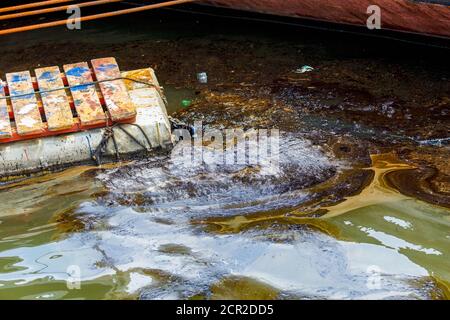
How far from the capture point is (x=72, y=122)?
193 inches

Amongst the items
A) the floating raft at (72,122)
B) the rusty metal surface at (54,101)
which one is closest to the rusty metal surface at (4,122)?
the floating raft at (72,122)

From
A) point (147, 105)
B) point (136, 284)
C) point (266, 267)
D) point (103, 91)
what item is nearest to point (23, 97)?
point (103, 91)

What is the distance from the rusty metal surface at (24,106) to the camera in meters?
4.84

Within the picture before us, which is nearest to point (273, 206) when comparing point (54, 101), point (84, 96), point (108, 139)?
point (108, 139)

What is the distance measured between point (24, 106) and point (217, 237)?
2.34 m

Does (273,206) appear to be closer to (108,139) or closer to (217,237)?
(217,237)

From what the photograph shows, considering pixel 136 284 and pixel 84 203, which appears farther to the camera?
pixel 84 203

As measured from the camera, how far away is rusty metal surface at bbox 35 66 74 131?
4879mm

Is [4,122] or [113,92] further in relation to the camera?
[113,92]

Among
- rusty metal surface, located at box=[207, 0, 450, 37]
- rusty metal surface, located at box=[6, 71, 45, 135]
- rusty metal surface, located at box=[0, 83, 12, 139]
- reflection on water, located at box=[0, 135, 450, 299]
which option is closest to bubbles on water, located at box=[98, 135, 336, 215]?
reflection on water, located at box=[0, 135, 450, 299]

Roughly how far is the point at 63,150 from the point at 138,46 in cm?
346

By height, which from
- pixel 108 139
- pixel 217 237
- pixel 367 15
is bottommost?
pixel 217 237

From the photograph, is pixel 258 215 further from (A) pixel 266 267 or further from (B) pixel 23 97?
(B) pixel 23 97

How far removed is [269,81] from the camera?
668 centimetres
